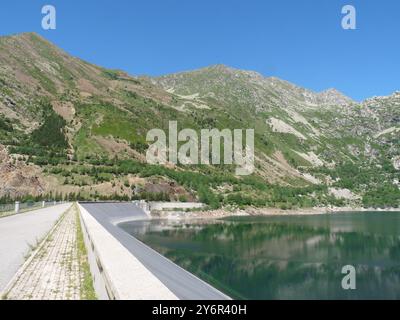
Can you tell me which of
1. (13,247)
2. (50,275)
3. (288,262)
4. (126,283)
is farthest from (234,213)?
(126,283)

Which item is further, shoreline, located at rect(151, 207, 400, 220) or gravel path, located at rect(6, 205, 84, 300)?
shoreline, located at rect(151, 207, 400, 220)

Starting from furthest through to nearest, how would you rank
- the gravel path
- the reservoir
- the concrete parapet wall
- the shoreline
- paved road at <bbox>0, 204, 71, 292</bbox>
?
the shoreline
the reservoir
paved road at <bbox>0, 204, 71, 292</bbox>
the gravel path
the concrete parapet wall

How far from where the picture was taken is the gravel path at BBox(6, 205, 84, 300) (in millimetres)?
13938

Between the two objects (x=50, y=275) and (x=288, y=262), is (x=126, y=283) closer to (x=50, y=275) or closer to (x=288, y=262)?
(x=50, y=275)

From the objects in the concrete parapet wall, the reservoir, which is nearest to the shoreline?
the reservoir

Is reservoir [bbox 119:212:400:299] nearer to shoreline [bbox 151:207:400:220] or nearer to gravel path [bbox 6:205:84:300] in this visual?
gravel path [bbox 6:205:84:300]

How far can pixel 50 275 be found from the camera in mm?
16891

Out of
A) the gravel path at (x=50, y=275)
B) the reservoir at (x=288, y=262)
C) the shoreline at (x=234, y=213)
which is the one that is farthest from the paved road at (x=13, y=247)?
the shoreline at (x=234, y=213)

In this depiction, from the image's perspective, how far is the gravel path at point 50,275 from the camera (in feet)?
45.7

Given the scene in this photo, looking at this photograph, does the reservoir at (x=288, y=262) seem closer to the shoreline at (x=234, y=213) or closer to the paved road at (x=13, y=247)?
the paved road at (x=13, y=247)

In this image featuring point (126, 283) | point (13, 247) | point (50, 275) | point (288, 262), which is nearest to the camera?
point (126, 283)
